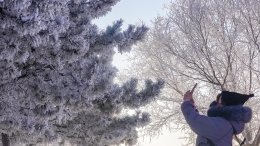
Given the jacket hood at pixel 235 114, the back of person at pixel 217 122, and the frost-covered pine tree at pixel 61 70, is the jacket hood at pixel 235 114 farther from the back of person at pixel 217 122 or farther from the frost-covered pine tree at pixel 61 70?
the frost-covered pine tree at pixel 61 70

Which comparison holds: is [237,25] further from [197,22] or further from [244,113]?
[244,113]

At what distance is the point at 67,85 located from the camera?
491 cm

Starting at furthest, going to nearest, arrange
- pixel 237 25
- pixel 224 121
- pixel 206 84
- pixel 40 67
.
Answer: pixel 206 84 → pixel 237 25 → pixel 40 67 → pixel 224 121

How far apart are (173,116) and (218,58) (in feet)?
9.73

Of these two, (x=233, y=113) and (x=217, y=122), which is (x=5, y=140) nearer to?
(x=217, y=122)

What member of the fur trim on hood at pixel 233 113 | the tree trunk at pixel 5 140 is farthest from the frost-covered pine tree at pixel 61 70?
the fur trim on hood at pixel 233 113

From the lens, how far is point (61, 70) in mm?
5277

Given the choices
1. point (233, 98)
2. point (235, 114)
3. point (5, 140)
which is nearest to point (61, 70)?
point (5, 140)

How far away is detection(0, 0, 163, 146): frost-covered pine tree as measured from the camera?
148 inches

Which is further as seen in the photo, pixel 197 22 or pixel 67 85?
pixel 197 22

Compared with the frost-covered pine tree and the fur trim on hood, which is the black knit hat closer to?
the fur trim on hood

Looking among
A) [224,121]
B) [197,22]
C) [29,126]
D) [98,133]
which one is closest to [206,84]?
[197,22]

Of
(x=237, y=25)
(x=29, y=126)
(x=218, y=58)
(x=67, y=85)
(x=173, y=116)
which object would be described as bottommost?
(x=29, y=126)

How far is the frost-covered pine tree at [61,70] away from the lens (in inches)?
148
